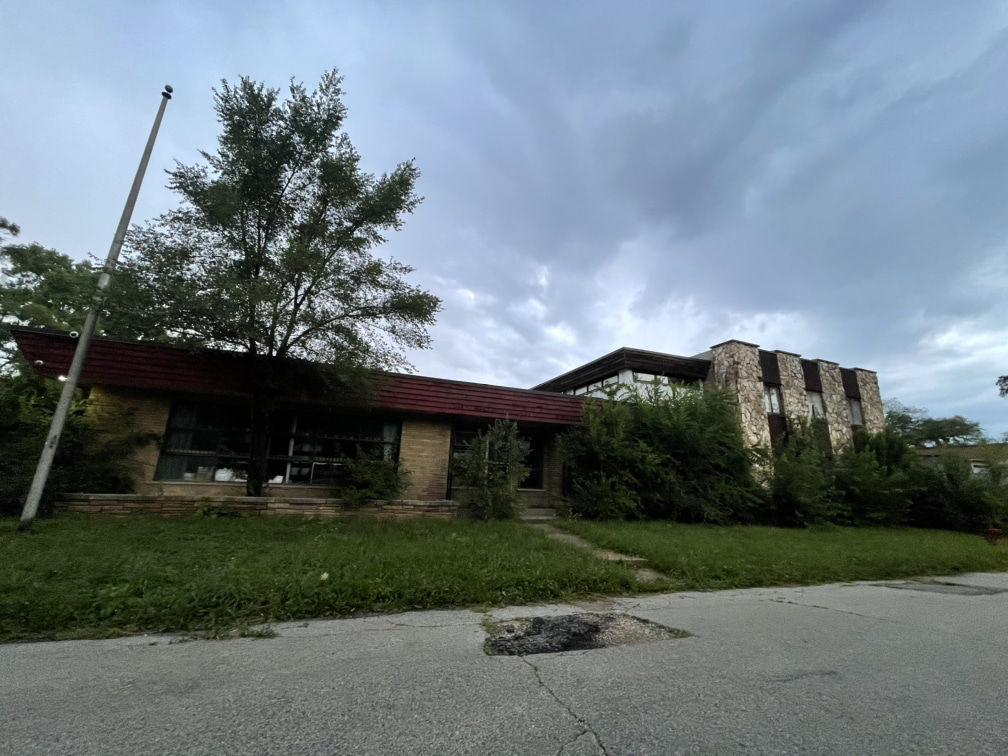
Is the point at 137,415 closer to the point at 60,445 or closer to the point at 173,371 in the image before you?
the point at 173,371

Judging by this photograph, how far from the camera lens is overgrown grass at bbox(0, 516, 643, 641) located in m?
4.03

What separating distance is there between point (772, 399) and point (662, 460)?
41.9ft

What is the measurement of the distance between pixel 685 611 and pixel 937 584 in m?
5.67

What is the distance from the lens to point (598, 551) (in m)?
8.38

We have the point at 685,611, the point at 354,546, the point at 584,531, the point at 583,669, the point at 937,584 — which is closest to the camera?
the point at 583,669

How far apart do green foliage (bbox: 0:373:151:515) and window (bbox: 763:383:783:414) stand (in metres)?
23.9

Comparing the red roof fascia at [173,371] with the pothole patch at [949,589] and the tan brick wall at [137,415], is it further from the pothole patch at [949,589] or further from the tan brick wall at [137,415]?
the pothole patch at [949,589]

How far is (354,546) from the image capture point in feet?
22.7

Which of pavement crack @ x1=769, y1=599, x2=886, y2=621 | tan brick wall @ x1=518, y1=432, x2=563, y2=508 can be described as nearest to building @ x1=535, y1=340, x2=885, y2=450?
tan brick wall @ x1=518, y1=432, x2=563, y2=508

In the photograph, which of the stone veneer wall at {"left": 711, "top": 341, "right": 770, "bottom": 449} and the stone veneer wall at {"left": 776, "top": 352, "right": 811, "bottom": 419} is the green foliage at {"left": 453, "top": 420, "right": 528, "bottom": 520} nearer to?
the stone veneer wall at {"left": 711, "top": 341, "right": 770, "bottom": 449}

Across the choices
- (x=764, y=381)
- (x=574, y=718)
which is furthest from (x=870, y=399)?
(x=574, y=718)

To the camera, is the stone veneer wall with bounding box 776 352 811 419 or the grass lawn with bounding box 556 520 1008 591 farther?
the stone veneer wall with bounding box 776 352 811 419

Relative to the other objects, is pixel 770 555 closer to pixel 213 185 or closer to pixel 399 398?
pixel 399 398

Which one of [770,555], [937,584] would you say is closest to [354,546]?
[770,555]
